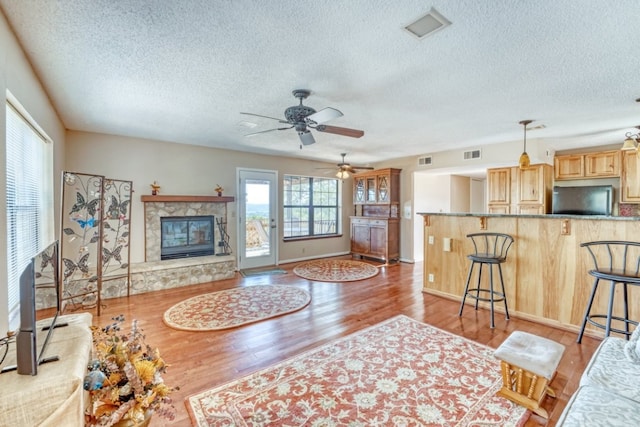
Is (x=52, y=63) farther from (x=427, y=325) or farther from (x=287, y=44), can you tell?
(x=427, y=325)

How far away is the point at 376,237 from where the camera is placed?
6855 mm

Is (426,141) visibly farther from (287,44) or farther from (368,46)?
(287,44)

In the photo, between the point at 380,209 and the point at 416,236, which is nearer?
the point at 416,236

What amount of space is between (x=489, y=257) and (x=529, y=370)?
1.66m

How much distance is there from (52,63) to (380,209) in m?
6.37

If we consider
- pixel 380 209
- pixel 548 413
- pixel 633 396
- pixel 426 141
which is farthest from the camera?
pixel 380 209

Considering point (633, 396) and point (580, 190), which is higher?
point (580, 190)

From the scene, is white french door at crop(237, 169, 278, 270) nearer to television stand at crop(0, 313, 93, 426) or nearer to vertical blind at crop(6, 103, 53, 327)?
vertical blind at crop(6, 103, 53, 327)

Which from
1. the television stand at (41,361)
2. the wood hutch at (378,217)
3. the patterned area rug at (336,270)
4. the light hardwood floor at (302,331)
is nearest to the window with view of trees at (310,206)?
the wood hutch at (378,217)

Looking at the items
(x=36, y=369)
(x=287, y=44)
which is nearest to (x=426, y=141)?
(x=287, y=44)

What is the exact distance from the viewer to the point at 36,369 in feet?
3.85

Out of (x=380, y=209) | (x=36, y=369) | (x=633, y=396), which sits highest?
(x=380, y=209)

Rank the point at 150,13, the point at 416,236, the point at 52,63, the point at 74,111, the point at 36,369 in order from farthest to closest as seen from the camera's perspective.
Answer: the point at 416,236
the point at 74,111
the point at 52,63
the point at 150,13
the point at 36,369

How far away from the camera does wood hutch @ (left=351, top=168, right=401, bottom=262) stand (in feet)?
22.0
